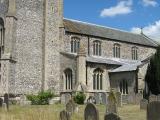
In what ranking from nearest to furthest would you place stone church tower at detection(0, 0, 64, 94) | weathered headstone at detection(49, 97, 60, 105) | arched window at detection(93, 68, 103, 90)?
1. stone church tower at detection(0, 0, 64, 94)
2. weathered headstone at detection(49, 97, 60, 105)
3. arched window at detection(93, 68, 103, 90)

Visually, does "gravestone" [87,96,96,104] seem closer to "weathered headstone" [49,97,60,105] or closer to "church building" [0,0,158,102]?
"church building" [0,0,158,102]

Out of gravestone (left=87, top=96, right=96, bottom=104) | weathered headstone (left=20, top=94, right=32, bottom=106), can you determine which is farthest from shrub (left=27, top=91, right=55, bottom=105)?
gravestone (left=87, top=96, right=96, bottom=104)

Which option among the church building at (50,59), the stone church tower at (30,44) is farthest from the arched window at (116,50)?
the stone church tower at (30,44)

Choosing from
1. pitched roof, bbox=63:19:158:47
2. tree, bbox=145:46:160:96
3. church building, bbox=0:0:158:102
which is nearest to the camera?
tree, bbox=145:46:160:96

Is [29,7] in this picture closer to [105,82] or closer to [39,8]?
[39,8]

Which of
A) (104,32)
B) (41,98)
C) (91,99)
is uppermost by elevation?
(104,32)

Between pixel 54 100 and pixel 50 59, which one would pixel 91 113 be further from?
pixel 50 59

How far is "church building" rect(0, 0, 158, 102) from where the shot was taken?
1512 inches

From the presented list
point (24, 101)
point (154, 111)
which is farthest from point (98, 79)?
point (154, 111)

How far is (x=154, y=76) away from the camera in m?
37.1

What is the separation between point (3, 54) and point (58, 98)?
7.58 meters

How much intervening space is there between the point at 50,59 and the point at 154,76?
1130 cm

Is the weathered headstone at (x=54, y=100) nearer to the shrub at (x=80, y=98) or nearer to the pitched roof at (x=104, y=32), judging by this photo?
the shrub at (x=80, y=98)

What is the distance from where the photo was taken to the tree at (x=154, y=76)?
3675 centimetres
